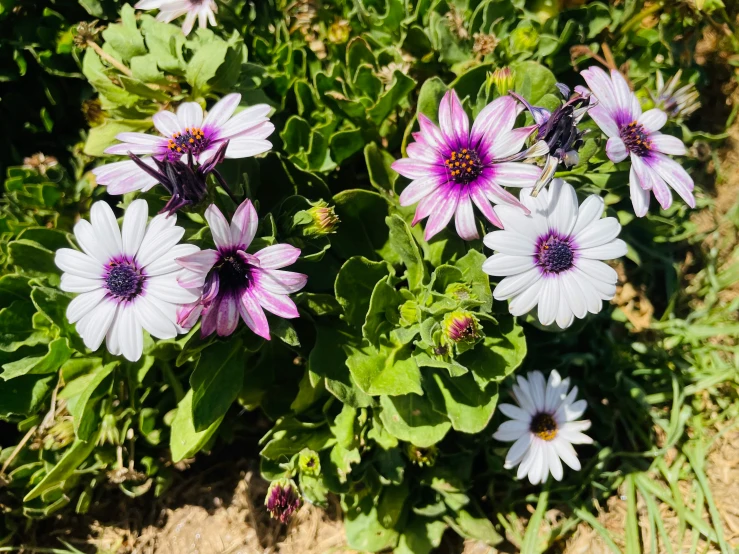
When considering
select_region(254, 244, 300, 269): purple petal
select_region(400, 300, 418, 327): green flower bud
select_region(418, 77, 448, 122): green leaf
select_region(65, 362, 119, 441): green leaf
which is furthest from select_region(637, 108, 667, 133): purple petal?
select_region(65, 362, 119, 441): green leaf

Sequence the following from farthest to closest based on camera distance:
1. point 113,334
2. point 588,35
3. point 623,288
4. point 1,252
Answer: point 623,288 < point 588,35 < point 1,252 < point 113,334

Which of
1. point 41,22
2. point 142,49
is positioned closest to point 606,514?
point 142,49

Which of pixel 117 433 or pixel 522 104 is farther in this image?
pixel 117 433

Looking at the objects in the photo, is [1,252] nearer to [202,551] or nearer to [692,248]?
[202,551]

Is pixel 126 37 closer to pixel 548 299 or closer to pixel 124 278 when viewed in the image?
pixel 124 278

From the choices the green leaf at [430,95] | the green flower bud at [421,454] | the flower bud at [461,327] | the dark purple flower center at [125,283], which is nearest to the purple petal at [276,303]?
the dark purple flower center at [125,283]

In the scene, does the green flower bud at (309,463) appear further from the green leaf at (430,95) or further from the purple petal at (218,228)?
the green leaf at (430,95)
